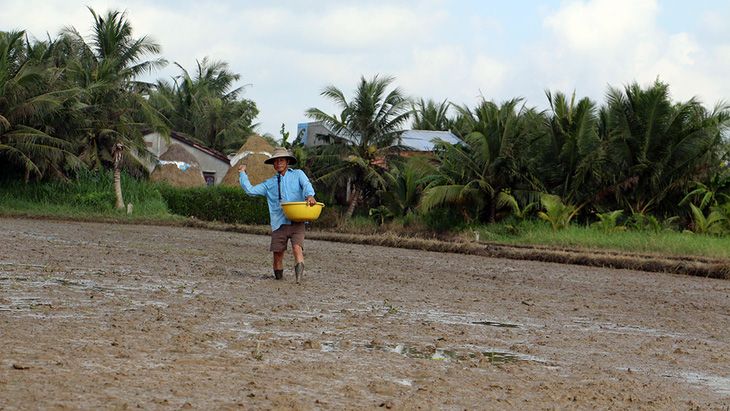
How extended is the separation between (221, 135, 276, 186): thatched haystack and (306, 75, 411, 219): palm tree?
27.6 feet

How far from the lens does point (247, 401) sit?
3.51 meters

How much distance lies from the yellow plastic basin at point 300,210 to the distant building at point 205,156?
33062 mm

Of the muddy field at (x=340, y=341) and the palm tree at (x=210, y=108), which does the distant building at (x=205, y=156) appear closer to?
the palm tree at (x=210, y=108)

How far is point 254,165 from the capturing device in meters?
37.0

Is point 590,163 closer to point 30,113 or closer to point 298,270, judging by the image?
point 298,270

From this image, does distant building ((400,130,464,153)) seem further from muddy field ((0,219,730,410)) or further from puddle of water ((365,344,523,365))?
puddle of water ((365,344,523,365))

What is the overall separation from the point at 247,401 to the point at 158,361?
3.15ft

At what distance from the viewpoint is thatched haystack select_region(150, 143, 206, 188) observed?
38.2 meters

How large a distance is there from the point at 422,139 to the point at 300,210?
25.5 meters

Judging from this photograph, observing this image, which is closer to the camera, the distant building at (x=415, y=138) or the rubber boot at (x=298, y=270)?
the rubber boot at (x=298, y=270)

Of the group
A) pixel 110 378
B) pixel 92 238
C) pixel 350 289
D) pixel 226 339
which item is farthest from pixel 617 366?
pixel 92 238

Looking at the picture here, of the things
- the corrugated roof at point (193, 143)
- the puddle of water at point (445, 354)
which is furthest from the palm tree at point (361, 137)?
the puddle of water at point (445, 354)

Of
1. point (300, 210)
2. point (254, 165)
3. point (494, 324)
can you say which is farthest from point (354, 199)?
point (494, 324)

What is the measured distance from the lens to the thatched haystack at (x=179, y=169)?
38.2 meters
